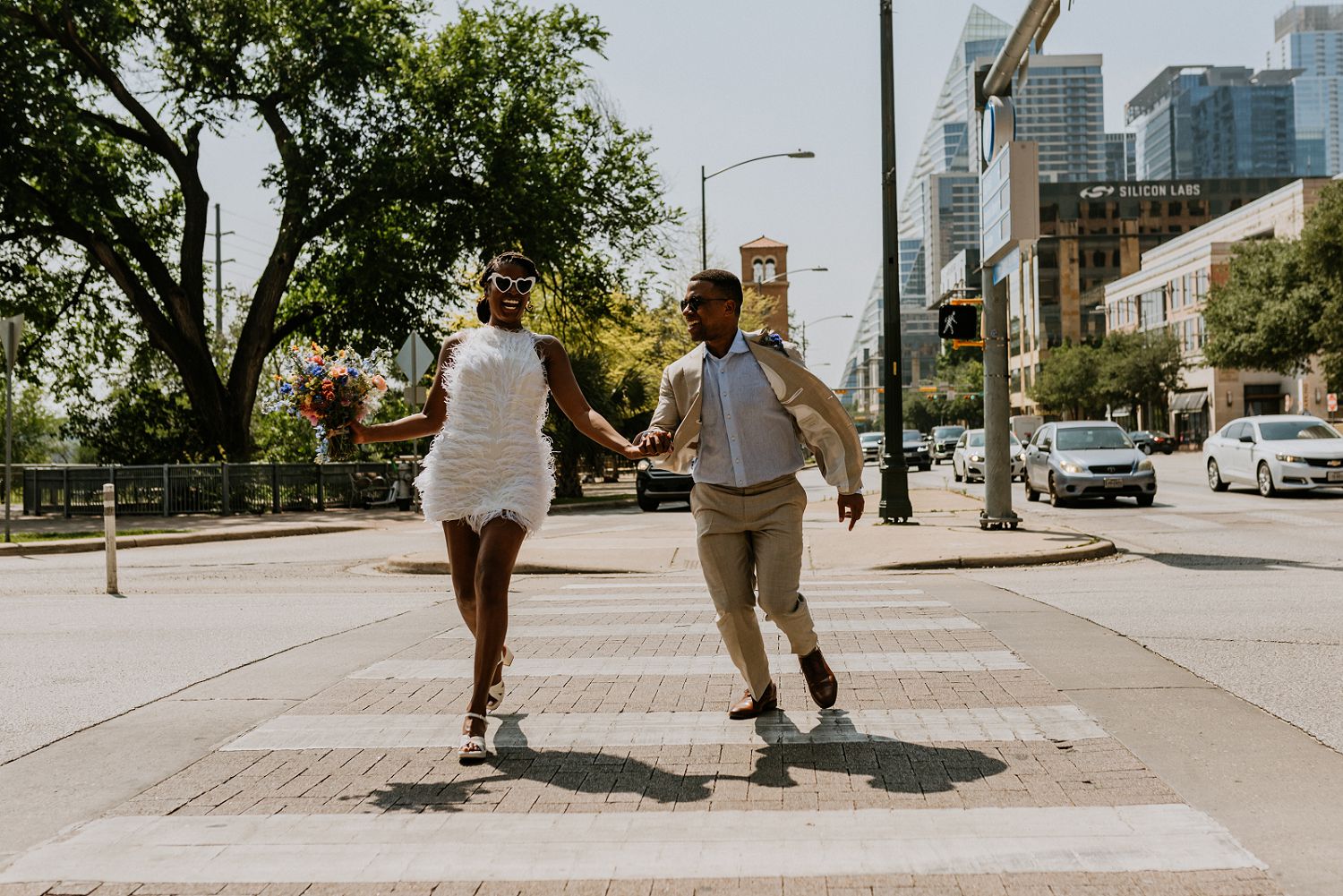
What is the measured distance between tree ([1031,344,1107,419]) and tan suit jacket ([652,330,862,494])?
85597 millimetres

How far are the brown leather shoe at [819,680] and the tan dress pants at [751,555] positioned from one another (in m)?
0.13

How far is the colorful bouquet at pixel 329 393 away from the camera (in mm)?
5707

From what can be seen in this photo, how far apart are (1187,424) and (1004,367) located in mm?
74771

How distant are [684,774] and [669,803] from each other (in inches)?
14.5

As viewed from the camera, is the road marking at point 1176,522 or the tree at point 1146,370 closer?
the road marking at point 1176,522

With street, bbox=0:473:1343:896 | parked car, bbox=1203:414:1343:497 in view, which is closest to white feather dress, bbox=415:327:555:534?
street, bbox=0:473:1343:896

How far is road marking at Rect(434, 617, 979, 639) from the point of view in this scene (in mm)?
8133

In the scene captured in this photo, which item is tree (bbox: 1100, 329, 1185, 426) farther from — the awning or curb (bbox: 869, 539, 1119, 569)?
curb (bbox: 869, 539, 1119, 569)

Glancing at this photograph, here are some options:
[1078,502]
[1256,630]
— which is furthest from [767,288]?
[1256,630]

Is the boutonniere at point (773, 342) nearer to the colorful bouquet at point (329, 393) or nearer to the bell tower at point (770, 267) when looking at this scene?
the colorful bouquet at point (329, 393)

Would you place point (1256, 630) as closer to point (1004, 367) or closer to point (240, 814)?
point (240, 814)

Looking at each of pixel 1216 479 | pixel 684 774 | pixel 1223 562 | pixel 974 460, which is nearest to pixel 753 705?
pixel 684 774

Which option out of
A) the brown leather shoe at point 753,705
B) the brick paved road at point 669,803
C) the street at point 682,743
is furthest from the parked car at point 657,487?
the brown leather shoe at point 753,705

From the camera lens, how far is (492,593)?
5059 millimetres
